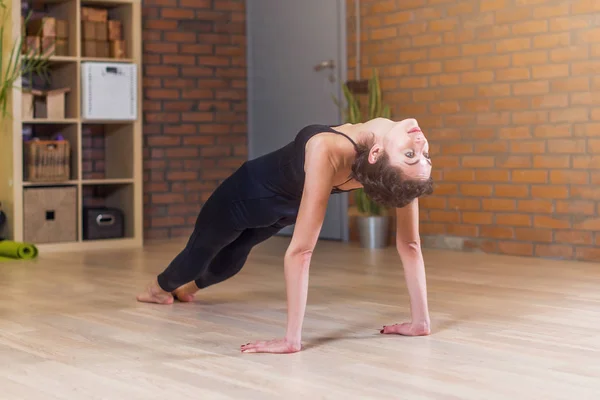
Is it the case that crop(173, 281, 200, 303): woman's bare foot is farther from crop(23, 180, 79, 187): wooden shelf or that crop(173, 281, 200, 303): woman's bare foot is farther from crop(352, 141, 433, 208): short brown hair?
crop(23, 180, 79, 187): wooden shelf

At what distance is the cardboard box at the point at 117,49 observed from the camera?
19.6 feet

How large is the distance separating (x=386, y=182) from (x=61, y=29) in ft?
12.1

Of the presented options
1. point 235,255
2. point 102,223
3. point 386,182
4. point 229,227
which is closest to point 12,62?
point 102,223

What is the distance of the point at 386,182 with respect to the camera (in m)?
2.69

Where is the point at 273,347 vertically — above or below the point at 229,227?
Answer: below

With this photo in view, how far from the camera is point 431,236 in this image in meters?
5.89

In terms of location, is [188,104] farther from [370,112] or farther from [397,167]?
[397,167]

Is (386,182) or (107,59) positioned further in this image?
(107,59)

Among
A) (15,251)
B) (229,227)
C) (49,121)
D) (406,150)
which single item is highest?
(49,121)

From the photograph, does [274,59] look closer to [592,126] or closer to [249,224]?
[592,126]

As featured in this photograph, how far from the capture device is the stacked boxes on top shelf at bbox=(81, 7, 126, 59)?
5.88 metres

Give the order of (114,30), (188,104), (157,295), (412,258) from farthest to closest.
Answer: (188,104)
(114,30)
(157,295)
(412,258)

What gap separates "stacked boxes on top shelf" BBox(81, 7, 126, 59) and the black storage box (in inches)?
38.2

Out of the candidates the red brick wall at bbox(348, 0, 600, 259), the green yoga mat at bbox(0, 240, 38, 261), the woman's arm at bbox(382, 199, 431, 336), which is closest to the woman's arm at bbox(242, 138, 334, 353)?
the woman's arm at bbox(382, 199, 431, 336)
